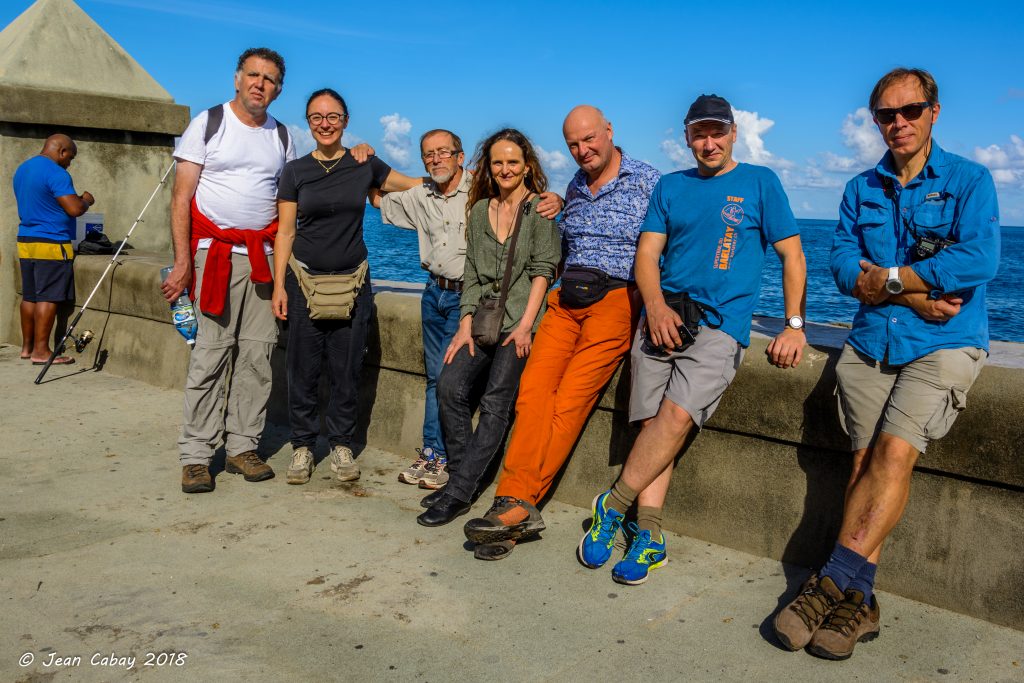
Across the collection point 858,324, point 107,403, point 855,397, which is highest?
point 858,324

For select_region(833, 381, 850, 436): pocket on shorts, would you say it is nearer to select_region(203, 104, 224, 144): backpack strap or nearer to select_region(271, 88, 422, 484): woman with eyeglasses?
select_region(271, 88, 422, 484): woman with eyeglasses

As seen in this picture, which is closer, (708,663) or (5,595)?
(708,663)

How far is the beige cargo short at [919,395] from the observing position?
3.47 metres

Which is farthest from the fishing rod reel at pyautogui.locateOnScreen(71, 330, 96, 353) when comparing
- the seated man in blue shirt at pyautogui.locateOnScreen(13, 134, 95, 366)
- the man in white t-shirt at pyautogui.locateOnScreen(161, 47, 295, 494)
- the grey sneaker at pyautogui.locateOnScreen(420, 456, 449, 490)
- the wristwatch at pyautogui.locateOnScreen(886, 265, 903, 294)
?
the wristwatch at pyautogui.locateOnScreen(886, 265, 903, 294)

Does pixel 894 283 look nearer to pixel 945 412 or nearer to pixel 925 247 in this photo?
pixel 925 247

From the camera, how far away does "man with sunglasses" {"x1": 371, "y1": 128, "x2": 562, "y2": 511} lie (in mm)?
5020

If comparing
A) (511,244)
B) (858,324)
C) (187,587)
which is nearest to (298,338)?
(511,244)

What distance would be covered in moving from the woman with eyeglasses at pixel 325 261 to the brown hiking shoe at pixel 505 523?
1.23 m

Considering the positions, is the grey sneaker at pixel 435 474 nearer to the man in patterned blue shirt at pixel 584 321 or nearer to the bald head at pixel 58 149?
the man in patterned blue shirt at pixel 584 321

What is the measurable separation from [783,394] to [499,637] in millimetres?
1595

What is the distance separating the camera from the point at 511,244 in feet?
15.2

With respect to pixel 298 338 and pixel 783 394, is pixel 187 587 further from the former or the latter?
pixel 783 394

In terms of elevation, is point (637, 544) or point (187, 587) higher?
point (637, 544)

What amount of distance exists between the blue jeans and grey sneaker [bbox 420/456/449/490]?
0.05 metres
